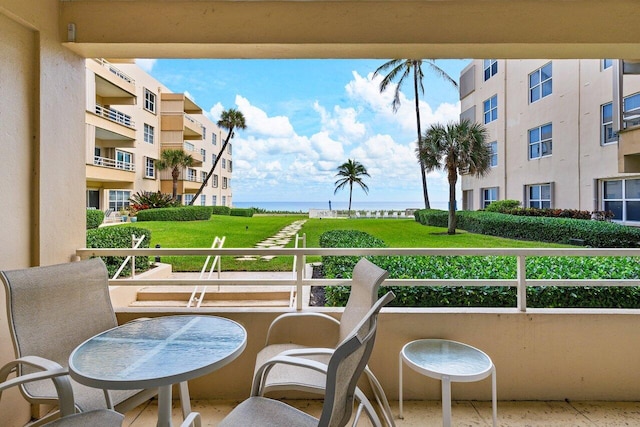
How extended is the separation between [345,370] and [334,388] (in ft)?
0.22

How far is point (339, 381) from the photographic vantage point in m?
1.07

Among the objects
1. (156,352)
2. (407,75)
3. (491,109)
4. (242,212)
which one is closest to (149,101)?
(242,212)

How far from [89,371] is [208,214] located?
13.9m

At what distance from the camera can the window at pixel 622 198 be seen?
24.3ft

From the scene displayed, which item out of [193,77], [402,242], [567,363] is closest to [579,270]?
[567,363]

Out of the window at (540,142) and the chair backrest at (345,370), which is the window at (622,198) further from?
the chair backrest at (345,370)

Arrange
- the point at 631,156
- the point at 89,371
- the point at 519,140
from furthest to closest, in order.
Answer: the point at 519,140, the point at 631,156, the point at 89,371

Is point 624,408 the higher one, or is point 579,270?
point 579,270

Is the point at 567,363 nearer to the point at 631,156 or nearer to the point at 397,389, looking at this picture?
the point at 397,389

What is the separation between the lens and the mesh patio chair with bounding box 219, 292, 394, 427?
1.03m

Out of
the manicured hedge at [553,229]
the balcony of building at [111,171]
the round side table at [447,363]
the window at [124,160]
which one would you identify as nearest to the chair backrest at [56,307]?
the round side table at [447,363]

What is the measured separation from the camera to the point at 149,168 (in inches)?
661

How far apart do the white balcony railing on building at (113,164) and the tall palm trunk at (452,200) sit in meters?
13.2

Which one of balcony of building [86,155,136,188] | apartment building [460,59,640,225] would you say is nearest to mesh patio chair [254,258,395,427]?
apartment building [460,59,640,225]
